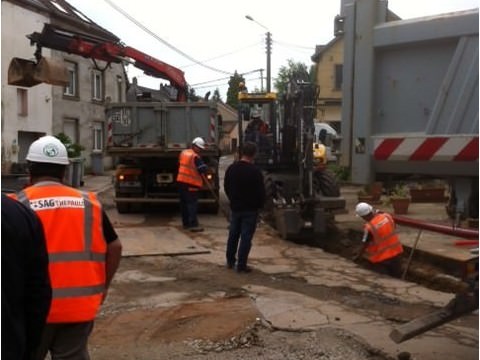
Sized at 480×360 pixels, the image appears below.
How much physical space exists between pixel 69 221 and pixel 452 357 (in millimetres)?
3008

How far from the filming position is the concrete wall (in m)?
21.5

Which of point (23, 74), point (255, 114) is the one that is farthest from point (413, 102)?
point (255, 114)

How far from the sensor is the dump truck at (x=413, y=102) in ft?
12.0

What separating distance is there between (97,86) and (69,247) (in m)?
26.6

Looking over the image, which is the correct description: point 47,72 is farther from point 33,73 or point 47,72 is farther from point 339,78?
point 339,78

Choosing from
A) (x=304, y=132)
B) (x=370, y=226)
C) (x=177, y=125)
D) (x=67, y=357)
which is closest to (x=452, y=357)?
→ (x=67, y=357)

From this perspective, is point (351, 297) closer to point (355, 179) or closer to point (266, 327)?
point (266, 327)

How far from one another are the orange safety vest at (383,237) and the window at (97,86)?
71.6 ft

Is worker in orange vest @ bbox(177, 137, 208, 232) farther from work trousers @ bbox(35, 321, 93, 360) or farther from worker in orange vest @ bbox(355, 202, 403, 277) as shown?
work trousers @ bbox(35, 321, 93, 360)

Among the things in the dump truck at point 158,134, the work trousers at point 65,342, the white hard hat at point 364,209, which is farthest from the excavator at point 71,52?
the work trousers at point 65,342

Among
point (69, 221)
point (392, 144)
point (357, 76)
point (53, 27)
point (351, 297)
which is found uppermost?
point (53, 27)

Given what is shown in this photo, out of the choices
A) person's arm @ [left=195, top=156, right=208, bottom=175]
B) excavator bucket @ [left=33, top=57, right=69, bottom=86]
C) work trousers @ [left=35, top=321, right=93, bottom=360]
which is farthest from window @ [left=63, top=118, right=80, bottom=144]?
work trousers @ [left=35, top=321, right=93, bottom=360]

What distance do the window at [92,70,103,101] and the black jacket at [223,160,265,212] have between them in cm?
2138

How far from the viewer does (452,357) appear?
15.6 feet
